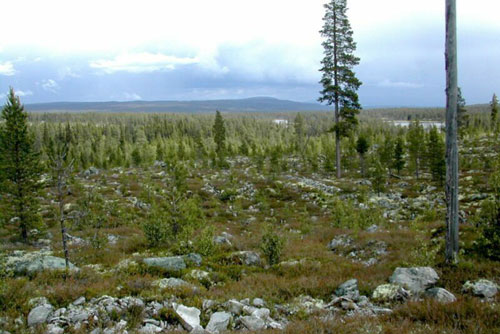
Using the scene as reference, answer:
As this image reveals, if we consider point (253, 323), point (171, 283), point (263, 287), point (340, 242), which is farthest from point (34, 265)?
→ point (340, 242)

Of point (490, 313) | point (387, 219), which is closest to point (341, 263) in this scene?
point (490, 313)

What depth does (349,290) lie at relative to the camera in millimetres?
8977

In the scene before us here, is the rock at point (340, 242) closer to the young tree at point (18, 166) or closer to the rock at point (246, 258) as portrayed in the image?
the rock at point (246, 258)

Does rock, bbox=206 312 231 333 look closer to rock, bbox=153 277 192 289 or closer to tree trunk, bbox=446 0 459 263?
rock, bbox=153 277 192 289

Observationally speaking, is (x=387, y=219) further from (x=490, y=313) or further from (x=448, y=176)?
(x=490, y=313)

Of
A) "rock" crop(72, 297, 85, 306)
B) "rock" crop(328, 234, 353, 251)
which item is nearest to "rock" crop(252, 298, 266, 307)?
"rock" crop(72, 297, 85, 306)

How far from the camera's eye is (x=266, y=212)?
25.8 metres

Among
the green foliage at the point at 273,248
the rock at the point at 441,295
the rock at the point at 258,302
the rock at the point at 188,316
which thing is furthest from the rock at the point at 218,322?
the green foliage at the point at 273,248

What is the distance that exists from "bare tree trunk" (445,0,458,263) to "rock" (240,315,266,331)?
6858mm

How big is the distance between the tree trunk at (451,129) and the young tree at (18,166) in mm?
21237

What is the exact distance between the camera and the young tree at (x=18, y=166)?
59.3ft

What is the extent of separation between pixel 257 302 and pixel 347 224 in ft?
40.1

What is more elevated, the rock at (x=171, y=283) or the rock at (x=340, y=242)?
the rock at (x=171, y=283)

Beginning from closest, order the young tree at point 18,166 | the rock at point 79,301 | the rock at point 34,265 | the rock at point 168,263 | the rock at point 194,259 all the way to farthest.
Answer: the rock at point 79,301, the rock at point 34,265, the rock at point 168,263, the rock at point 194,259, the young tree at point 18,166
